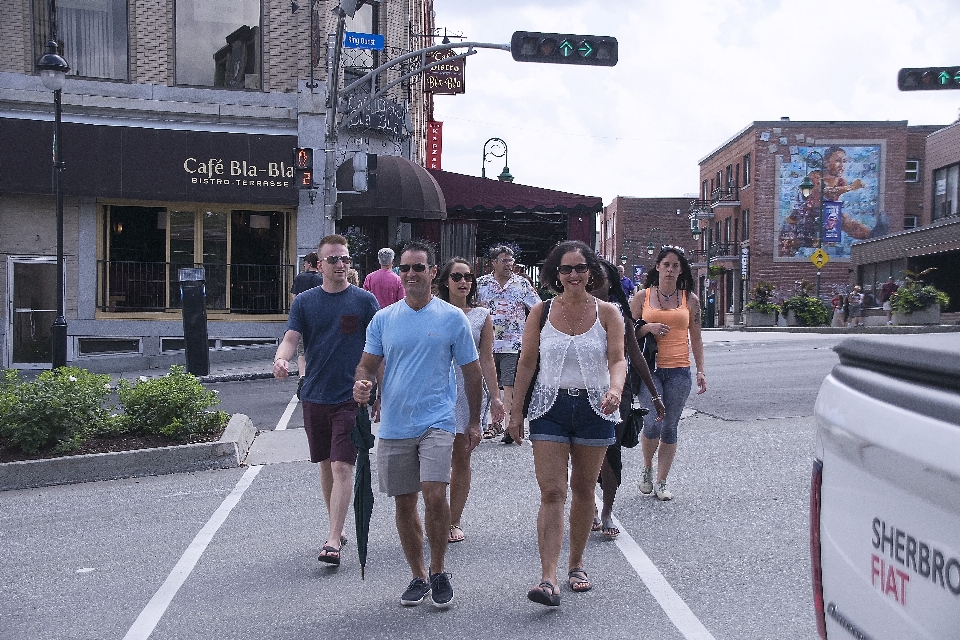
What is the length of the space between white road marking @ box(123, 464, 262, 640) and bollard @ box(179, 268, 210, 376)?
8.83 m

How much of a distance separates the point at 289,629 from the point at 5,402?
592 centimetres

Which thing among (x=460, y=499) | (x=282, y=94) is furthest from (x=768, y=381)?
(x=282, y=94)

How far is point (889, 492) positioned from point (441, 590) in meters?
3.40

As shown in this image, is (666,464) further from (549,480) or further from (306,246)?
(306,246)

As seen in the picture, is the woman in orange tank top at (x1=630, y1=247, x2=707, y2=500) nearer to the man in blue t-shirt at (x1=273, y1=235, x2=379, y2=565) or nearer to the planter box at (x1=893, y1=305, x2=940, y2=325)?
the man in blue t-shirt at (x1=273, y1=235, x2=379, y2=565)

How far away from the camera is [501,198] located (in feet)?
82.5

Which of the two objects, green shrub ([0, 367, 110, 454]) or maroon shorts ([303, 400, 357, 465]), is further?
green shrub ([0, 367, 110, 454])

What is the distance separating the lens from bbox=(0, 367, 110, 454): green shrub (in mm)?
9328

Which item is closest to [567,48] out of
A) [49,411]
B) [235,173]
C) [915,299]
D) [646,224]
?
[235,173]

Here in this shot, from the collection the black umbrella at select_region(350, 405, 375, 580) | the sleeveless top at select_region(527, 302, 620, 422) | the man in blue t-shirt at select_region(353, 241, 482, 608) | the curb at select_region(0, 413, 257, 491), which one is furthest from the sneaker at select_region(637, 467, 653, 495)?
the curb at select_region(0, 413, 257, 491)

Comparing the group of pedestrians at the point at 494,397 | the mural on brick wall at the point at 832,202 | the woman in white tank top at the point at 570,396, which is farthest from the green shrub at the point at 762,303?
the woman in white tank top at the point at 570,396

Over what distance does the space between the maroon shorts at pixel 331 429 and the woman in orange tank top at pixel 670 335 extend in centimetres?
236

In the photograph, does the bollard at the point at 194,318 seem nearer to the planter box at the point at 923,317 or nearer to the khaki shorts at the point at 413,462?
the khaki shorts at the point at 413,462

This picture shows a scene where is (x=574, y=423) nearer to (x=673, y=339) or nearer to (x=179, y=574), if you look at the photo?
(x=673, y=339)
